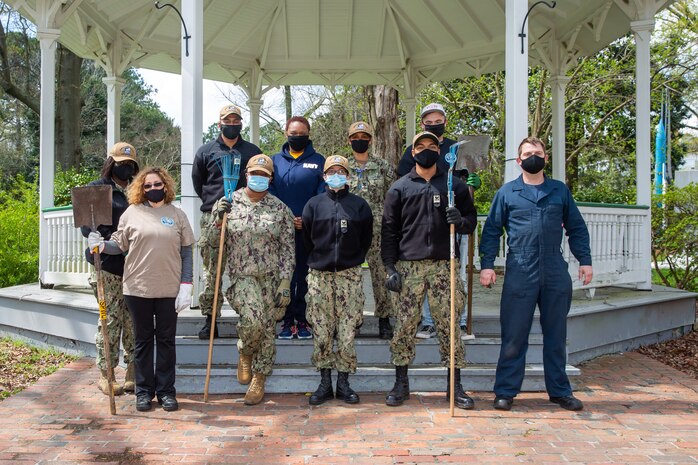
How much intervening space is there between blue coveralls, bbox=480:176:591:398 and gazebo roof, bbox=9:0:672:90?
502 cm

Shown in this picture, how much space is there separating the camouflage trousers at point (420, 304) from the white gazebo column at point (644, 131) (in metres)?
4.36

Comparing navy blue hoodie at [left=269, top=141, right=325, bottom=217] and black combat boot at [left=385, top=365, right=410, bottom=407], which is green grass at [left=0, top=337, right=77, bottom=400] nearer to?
navy blue hoodie at [left=269, top=141, right=325, bottom=217]

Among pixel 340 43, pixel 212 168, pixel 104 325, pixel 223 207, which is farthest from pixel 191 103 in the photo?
pixel 340 43

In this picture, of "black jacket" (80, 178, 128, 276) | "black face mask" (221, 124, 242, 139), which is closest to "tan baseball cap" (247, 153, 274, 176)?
"black face mask" (221, 124, 242, 139)

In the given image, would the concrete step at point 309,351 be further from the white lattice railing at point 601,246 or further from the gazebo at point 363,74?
the white lattice railing at point 601,246

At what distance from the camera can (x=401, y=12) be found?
11.5m

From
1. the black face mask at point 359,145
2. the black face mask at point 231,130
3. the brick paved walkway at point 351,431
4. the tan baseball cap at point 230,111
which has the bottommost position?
the brick paved walkway at point 351,431

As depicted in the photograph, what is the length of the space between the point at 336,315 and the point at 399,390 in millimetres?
833

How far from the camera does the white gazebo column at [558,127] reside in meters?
10.9

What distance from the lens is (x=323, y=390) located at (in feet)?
17.7

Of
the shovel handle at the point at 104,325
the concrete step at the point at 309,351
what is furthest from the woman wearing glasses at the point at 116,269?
the concrete step at the point at 309,351

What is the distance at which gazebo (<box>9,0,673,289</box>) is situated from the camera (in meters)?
8.52

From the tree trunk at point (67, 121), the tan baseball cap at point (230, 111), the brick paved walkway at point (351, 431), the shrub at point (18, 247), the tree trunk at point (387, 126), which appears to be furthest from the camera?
the tree trunk at point (67, 121)

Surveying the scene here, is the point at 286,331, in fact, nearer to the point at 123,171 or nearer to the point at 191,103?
the point at 123,171
